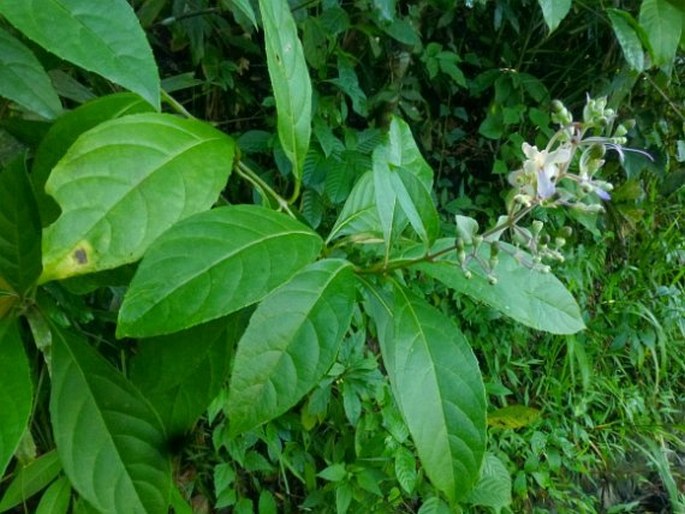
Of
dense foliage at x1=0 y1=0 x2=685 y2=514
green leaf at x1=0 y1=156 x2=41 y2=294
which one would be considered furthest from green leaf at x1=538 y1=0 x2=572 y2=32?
green leaf at x1=0 y1=156 x2=41 y2=294

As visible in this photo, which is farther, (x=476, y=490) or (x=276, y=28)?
(x=476, y=490)

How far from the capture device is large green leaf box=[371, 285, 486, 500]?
509mm

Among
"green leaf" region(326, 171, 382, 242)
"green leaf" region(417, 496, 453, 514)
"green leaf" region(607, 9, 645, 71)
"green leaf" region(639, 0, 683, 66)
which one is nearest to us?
"green leaf" region(326, 171, 382, 242)

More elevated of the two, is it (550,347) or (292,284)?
(292,284)

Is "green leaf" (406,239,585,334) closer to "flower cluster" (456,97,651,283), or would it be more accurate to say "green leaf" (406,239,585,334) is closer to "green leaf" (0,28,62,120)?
"flower cluster" (456,97,651,283)

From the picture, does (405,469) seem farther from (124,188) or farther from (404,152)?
(124,188)

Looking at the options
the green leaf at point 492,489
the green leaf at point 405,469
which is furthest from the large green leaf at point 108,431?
the green leaf at point 492,489

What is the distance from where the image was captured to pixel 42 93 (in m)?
0.52

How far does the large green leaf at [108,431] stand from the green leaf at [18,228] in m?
0.08

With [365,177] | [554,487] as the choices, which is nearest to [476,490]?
[554,487]

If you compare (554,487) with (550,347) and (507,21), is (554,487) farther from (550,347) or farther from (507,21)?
(507,21)

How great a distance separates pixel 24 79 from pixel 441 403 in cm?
39

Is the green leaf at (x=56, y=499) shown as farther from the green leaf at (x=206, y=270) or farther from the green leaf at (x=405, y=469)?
the green leaf at (x=405, y=469)

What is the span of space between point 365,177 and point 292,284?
0.85 feet
